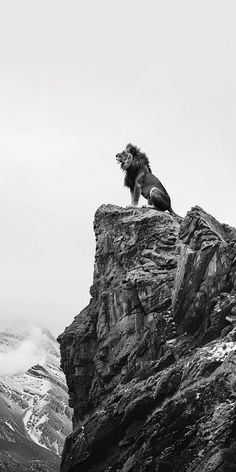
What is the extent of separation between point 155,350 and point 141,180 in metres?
11.8

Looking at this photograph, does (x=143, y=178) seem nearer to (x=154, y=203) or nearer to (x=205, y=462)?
(x=154, y=203)

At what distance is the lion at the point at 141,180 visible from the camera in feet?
111

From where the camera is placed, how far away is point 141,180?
35156mm

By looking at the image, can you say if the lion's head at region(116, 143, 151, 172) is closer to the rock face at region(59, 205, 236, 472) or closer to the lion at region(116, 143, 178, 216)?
the lion at region(116, 143, 178, 216)

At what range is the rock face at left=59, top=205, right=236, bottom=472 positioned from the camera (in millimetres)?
20547

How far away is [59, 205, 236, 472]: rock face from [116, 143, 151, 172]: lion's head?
309cm

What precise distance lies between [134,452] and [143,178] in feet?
53.8

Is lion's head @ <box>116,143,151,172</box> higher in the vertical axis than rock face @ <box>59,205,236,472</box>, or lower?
higher

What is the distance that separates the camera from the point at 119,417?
24.0m

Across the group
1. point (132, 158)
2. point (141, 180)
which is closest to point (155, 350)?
point (141, 180)

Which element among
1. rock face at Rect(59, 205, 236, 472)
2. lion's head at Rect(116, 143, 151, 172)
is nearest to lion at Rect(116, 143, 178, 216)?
lion's head at Rect(116, 143, 151, 172)

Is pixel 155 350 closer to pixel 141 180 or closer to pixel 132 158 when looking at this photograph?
pixel 141 180

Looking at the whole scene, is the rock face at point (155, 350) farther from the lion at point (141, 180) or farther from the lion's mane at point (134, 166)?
the lion's mane at point (134, 166)

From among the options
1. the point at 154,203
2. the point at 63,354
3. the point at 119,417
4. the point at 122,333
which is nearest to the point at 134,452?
the point at 119,417
